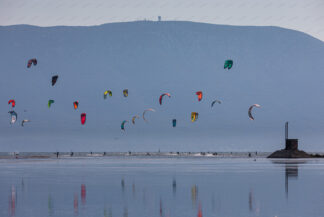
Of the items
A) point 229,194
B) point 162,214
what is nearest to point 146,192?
point 229,194

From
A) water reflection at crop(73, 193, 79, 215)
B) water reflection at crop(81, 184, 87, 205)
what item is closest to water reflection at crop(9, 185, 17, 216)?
water reflection at crop(73, 193, 79, 215)

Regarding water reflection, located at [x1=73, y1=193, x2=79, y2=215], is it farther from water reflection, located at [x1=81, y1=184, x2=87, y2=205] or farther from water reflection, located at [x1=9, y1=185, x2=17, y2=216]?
water reflection, located at [x1=9, y1=185, x2=17, y2=216]

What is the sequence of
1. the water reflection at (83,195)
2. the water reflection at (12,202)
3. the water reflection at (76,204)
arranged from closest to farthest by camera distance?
the water reflection at (12,202) → the water reflection at (76,204) → the water reflection at (83,195)

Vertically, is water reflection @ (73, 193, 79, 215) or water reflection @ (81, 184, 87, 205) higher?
water reflection @ (73, 193, 79, 215)

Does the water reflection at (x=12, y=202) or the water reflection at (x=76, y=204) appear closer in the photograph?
the water reflection at (x=12, y=202)

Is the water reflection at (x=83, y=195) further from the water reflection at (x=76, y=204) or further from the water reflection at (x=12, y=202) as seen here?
the water reflection at (x=12, y=202)

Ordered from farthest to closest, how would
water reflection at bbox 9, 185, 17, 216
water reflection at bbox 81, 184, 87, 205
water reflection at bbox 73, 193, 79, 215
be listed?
water reflection at bbox 81, 184, 87, 205 → water reflection at bbox 73, 193, 79, 215 → water reflection at bbox 9, 185, 17, 216

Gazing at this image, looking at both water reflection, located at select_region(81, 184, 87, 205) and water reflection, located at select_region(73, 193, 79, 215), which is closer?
water reflection, located at select_region(73, 193, 79, 215)

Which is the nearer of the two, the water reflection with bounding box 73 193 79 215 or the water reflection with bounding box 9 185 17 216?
the water reflection with bounding box 9 185 17 216

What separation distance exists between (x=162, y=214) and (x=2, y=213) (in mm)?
6695

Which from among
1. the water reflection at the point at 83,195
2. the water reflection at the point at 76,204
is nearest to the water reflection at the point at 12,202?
the water reflection at the point at 76,204

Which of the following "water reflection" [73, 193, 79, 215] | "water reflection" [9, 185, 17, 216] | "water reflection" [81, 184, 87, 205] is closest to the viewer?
"water reflection" [9, 185, 17, 216]

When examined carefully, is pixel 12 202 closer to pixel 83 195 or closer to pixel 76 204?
pixel 76 204

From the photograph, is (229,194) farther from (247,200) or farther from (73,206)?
(73,206)
